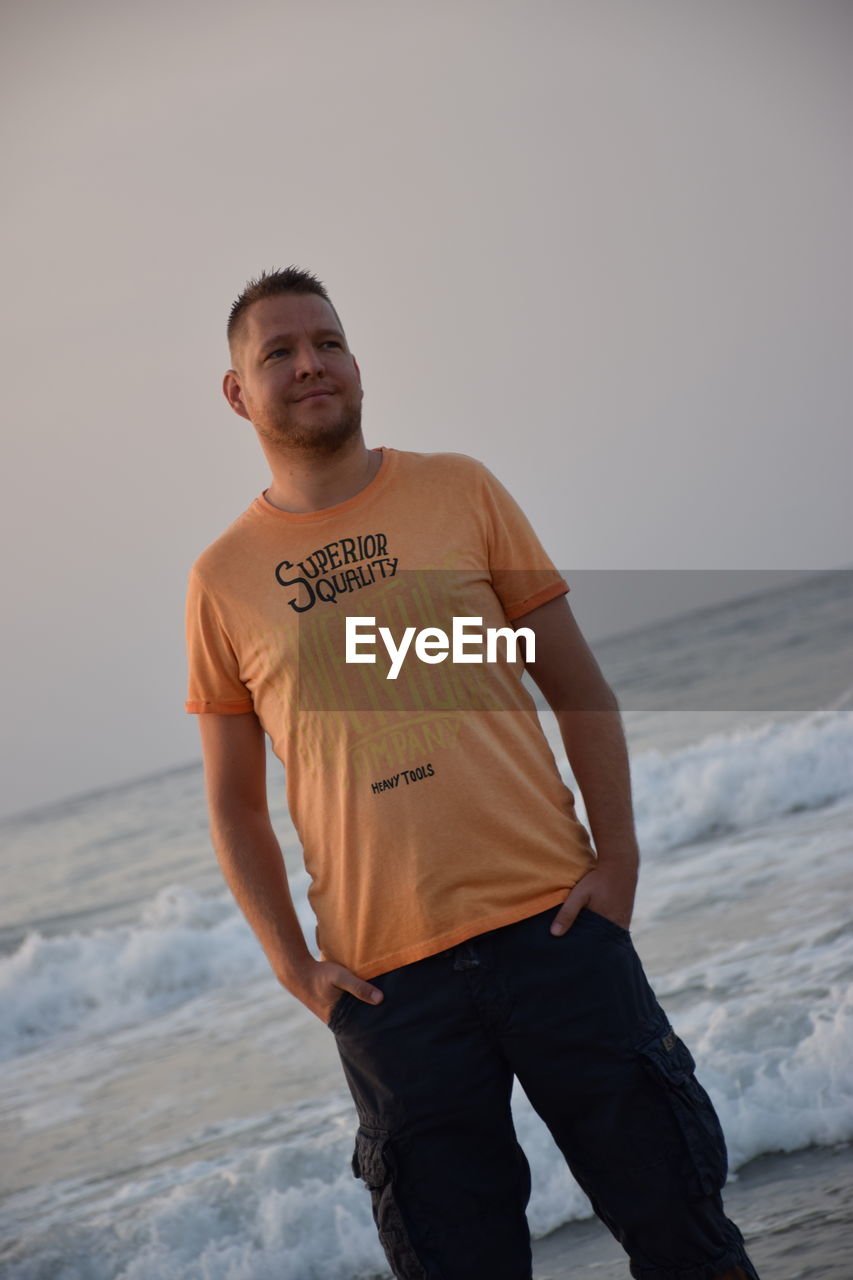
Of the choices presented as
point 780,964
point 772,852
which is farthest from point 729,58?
point 780,964

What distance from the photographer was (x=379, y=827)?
1.98 m

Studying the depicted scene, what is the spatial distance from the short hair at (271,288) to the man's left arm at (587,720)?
2.46 feet

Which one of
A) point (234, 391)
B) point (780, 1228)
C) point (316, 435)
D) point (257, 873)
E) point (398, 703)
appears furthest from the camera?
point (780, 1228)

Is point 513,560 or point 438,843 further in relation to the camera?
point 513,560

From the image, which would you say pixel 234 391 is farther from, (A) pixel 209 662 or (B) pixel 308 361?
(A) pixel 209 662

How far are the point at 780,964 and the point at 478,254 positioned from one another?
777 cm

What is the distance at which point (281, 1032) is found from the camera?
6.79 m

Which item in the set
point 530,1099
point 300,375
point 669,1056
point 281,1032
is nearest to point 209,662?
point 300,375

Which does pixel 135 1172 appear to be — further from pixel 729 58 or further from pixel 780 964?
pixel 729 58

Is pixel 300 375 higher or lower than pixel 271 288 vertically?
lower

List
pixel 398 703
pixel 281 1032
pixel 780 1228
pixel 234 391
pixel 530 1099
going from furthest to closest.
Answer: pixel 281 1032
pixel 780 1228
pixel 234 391
pixel 398 703
pixel 530 1099

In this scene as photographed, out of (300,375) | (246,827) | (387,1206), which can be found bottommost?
(387,1206)

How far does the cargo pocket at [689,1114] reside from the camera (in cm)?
190

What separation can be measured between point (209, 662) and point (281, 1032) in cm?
515
